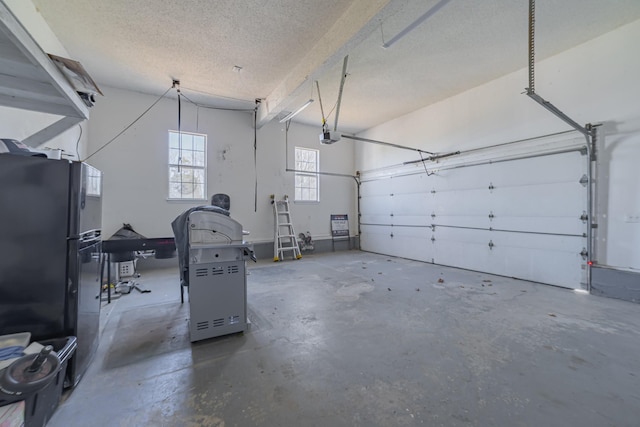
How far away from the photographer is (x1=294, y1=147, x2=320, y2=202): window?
23.7 ft

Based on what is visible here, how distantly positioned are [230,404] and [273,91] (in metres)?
5.20

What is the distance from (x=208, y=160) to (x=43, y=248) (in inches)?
179

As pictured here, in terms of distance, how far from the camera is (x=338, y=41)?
3305 millimetres

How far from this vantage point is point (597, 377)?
5.93 ft

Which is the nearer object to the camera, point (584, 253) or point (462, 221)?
point (584, 253)

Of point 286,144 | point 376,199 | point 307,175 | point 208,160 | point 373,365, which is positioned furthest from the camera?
point 376,199

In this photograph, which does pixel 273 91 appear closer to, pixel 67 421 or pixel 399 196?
pixel 399 196

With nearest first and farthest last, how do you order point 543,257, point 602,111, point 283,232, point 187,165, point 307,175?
point 602,111
point 543,257
point 187,165
point 283,232
point 307,175

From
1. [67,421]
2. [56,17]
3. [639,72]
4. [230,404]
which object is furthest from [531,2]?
[56,17]

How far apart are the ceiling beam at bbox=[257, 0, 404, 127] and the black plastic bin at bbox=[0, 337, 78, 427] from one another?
3897 millimetres

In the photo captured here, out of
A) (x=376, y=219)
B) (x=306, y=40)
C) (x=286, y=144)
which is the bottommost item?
(x=376, y=219)

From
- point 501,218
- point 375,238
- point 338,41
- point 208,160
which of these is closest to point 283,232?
point 208,160

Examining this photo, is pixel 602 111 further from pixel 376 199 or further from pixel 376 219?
pixel 376 219

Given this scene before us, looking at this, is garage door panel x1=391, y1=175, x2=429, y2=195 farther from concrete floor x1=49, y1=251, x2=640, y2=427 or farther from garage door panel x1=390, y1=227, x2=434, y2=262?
concrete floor x1=49, y1=251, x2=640, y2=427
